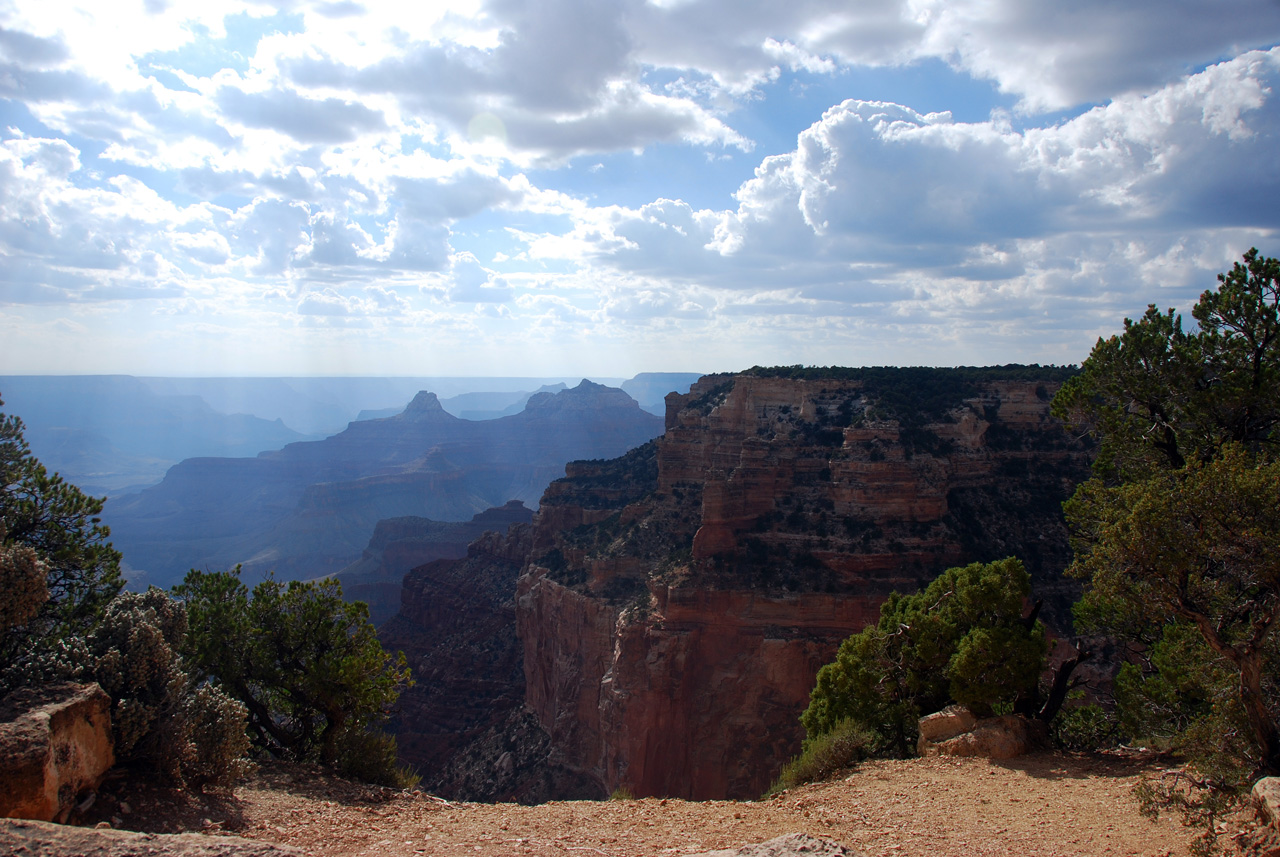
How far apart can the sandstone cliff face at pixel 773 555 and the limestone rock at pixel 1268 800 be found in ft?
88.5

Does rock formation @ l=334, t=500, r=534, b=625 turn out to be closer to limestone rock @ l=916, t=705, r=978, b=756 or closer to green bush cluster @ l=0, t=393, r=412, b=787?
green bush cluster @ l=0, t=393, r=412, b=787

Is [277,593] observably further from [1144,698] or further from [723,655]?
[723,655]

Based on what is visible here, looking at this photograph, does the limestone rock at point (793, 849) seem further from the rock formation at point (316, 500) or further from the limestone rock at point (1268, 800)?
the rock formation at point (316, 500)

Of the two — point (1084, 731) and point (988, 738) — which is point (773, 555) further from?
point (988, 738)

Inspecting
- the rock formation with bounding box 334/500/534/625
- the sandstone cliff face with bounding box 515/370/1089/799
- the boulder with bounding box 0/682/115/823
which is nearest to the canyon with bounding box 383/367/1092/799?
the sandstone cliff face with bounding box 515/370/1089/799

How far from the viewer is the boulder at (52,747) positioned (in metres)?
9.57

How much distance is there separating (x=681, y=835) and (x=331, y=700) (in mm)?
10819

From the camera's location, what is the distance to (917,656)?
18.3 metres

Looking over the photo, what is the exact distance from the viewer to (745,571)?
39438 mm

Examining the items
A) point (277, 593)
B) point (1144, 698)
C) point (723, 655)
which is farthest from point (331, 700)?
point (723, 655)

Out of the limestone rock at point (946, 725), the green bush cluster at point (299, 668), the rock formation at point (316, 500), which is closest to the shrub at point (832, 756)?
the limestone rock at point (946, 725)

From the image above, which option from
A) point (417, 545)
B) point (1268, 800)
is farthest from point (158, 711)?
point (417, 545)

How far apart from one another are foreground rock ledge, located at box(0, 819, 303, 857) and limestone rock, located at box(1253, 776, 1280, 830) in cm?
1145

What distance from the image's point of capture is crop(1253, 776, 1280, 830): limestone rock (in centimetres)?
852
